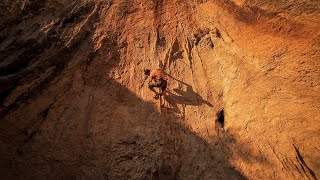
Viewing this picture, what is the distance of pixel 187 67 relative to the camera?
9180 millimetres

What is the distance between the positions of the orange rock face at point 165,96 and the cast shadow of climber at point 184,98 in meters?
0.03

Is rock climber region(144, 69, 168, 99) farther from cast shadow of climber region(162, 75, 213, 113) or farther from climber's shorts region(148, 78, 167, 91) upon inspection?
cast shadow of climber region(162, 75, 213, 113)

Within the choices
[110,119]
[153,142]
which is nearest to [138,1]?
[110,119]

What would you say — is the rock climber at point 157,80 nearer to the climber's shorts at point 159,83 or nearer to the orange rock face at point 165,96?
the climber's shorts at point 159,83

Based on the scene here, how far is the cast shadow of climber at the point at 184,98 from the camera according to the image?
8.67 m

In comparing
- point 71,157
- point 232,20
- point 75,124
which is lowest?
point 71,157

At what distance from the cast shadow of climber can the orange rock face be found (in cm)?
3

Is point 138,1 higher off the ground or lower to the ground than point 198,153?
higher

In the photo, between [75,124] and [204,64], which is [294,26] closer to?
[204,64]

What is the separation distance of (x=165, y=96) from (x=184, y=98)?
0.64 meters

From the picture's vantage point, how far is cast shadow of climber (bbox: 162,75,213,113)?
8672 millimetres

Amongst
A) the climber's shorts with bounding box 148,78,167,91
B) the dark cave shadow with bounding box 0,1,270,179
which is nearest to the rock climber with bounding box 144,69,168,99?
the climber's shorts with bounding box 148,78,167,91

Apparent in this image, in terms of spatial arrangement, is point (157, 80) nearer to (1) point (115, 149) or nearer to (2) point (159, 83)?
(2) point (159, 83)

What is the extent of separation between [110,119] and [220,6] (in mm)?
5642
